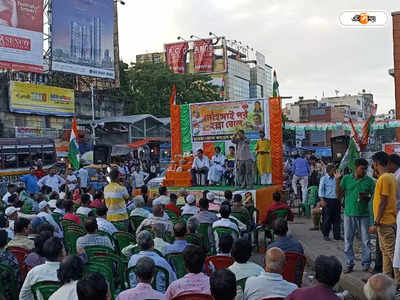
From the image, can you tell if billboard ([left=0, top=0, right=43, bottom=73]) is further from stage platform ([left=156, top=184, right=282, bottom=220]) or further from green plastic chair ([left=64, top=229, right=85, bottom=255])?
green plastic chair ([left=64, top=229, right=85, bottom=255])

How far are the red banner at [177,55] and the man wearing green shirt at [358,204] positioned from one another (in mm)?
75030

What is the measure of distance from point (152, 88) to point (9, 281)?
37.5 m

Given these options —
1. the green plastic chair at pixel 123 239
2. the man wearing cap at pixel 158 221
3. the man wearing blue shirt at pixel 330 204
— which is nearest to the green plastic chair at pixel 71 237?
the green plastic chair at pixel 123 239

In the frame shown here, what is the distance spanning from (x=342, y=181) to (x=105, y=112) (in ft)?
106

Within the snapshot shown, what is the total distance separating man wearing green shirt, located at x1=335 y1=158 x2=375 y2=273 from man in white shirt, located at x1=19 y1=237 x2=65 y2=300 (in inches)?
155

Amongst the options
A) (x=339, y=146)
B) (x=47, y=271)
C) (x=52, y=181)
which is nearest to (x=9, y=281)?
(x=47, y=271)

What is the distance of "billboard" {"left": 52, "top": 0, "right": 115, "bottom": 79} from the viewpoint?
3130 centimetres

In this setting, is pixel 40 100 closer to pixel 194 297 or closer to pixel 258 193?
pixel 258 193

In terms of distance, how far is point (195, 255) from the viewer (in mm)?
3959

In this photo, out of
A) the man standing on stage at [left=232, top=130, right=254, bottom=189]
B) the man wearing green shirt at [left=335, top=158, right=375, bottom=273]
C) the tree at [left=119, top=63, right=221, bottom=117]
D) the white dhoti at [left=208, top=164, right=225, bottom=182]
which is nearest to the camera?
the man wearing green shirt at [left=335, top=158, right=375, bottom=273]

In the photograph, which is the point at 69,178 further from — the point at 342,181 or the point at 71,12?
the point at 71,12

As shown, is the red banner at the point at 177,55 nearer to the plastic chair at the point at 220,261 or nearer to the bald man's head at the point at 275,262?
the plastic chair at the point at 220,261

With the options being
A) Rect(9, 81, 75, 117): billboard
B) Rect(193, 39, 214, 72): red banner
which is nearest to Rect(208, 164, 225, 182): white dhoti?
Rect(9, 81, 75, 117): billboard

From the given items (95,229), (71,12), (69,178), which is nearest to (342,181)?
(95,229)
